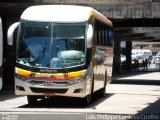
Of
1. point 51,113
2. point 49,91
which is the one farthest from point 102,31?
point 51,113

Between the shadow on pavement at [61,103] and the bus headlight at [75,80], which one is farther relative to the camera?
the shadow on pavement at [61,103]

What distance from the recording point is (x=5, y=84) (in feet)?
103

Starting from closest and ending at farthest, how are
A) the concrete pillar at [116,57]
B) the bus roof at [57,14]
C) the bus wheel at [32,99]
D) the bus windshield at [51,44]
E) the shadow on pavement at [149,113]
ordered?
1. the shadow on pavement at [149,113]
2. the bus windshield at [51,44]
3. the bus roof at [57,14]
4. the bus wheel at [32,99]
5. the concrete pillar at [116,57]

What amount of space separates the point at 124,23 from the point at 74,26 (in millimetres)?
23432

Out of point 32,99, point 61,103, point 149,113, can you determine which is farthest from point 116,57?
point 149,113

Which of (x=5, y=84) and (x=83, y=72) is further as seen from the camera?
(x=5, y=84)

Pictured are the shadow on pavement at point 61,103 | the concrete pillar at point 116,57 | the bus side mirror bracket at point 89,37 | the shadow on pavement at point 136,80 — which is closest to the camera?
the bus side mirror bracket at point 89,37

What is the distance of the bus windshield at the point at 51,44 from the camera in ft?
61.0

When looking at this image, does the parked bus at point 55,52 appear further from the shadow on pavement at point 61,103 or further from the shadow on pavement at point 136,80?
the shadow on pavement at point 136,80

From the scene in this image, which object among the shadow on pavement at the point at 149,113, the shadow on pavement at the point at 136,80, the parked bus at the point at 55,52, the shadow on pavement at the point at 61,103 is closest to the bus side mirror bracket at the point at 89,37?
the parked bus at the point at 55,52

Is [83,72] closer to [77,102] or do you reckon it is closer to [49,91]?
[49,91]

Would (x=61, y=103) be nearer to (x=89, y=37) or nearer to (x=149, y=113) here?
(x=89, y=37)

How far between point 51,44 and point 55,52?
12.2 inches

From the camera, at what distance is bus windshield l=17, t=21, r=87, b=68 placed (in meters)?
18.6
